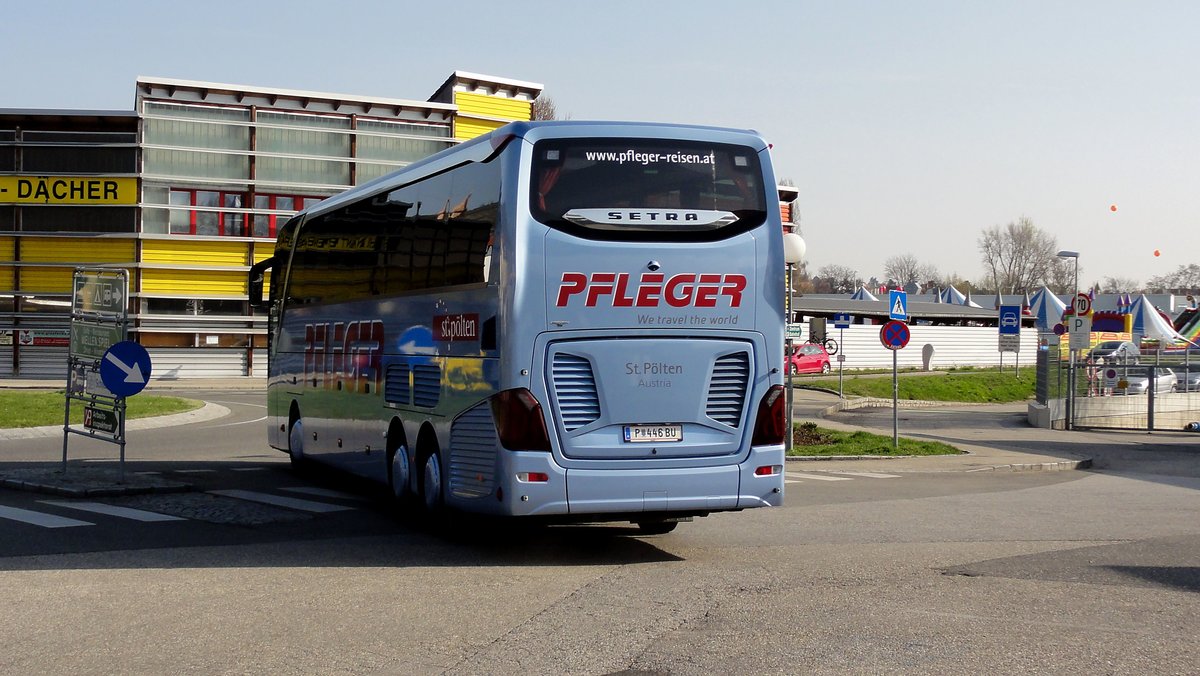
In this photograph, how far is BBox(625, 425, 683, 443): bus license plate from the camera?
10.9 metres

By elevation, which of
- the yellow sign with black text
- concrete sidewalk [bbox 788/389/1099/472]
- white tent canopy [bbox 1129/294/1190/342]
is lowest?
concrete sidewalk [bbox 788/389/1099/472]

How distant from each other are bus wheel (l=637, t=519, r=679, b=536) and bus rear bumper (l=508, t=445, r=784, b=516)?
5.30ft

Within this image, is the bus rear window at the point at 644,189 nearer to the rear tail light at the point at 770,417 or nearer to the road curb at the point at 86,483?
the rear tail light at the point at 770,417

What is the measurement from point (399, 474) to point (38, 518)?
11.2ft

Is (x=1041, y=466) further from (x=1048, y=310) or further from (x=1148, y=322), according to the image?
(x=1048, y=310)

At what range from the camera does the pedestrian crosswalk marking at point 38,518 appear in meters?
12.6

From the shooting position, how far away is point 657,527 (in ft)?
42.6

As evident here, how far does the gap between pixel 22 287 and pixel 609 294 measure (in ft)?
139

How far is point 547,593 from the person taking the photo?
938cm

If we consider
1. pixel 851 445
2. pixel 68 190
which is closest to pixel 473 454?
pixel 851 445

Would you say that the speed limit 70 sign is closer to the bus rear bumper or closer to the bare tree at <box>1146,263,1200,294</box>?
the bus rear bumper

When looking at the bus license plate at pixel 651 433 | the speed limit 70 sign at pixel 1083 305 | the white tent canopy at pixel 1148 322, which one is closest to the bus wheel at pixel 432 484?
the bus license plate at pixel 651 433

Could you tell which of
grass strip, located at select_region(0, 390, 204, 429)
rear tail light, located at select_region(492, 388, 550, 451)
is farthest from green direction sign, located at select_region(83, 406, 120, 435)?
rear tail light, located at select_region(492, 388, 550, 451)

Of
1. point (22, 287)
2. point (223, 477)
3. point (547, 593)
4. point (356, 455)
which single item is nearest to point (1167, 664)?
point (547, 593)
